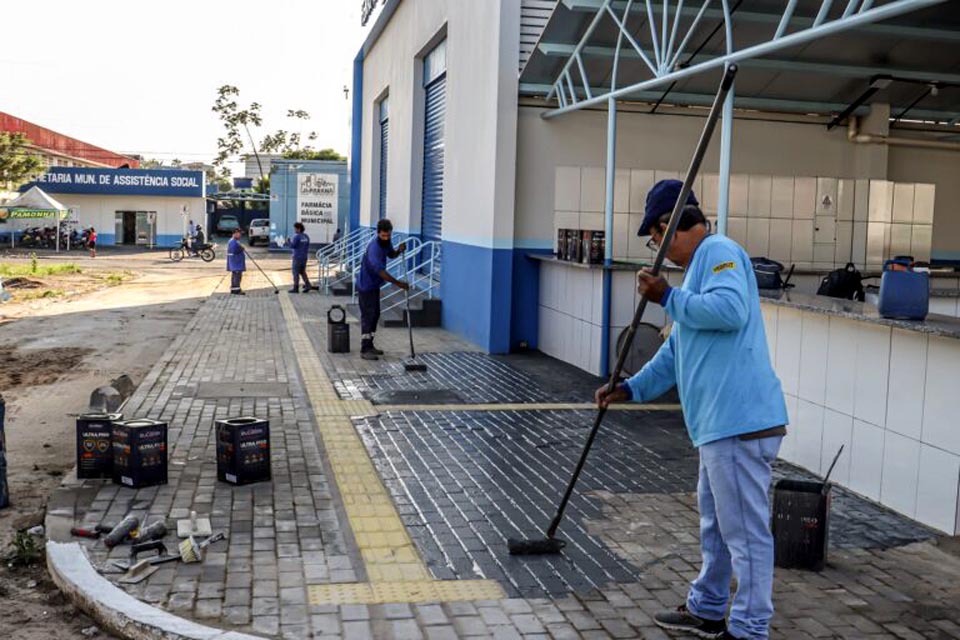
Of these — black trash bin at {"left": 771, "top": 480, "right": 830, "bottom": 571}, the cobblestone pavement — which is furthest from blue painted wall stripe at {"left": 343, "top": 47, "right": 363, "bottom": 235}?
black trash bin at {"left": 771, "top": 480, "right": 830, "bottom": 571}

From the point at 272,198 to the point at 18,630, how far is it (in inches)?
1917

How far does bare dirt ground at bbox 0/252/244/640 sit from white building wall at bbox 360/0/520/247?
503 centimetres

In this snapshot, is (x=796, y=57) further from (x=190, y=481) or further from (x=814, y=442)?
(x=190, y=481)

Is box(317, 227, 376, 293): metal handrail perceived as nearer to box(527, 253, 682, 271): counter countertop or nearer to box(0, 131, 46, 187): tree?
box(527, 253, 682, 271): counter countertop

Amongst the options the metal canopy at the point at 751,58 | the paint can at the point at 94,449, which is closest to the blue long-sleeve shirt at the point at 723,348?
the paint can at the point at 94,449

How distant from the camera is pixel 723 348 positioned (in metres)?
4.44

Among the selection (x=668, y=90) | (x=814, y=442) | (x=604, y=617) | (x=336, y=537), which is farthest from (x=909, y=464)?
(x=668, y=90)

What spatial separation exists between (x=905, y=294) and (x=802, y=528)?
1.95 metres

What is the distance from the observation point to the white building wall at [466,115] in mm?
14078

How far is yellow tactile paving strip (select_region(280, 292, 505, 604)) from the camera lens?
5.29m

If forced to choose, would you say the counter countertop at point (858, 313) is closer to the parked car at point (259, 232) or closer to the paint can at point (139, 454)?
the paint can at point (139, 454)

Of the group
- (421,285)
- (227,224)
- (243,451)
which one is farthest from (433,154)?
(227,224)

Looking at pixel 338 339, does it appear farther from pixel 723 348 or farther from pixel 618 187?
pixel 723 348

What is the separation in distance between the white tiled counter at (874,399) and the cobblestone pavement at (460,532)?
10.6 inches
